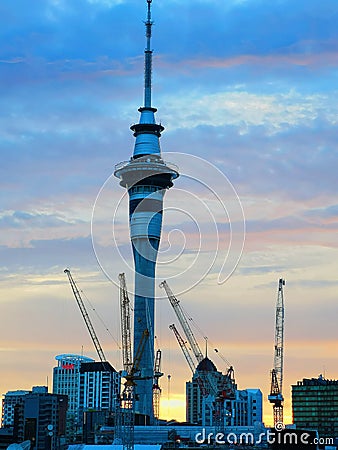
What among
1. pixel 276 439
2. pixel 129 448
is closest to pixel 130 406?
pixel 129 448

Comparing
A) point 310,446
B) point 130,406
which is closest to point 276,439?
point 310,446

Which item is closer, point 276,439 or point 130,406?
point 276,439

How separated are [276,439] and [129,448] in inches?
1375

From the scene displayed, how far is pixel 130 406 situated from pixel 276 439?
3337 cm

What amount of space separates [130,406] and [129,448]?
982 cm

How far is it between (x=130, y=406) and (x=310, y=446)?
40.2m

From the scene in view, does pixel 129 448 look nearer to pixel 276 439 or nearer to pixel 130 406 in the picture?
pixel 130 406

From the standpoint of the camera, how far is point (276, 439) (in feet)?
595

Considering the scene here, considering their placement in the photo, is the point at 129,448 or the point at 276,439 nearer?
the point at 276,439

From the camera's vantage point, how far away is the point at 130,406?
7717 inches

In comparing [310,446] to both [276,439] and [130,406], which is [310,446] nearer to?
[276,439]

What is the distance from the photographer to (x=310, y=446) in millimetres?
179125

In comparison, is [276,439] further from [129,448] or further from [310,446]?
[129,448]
